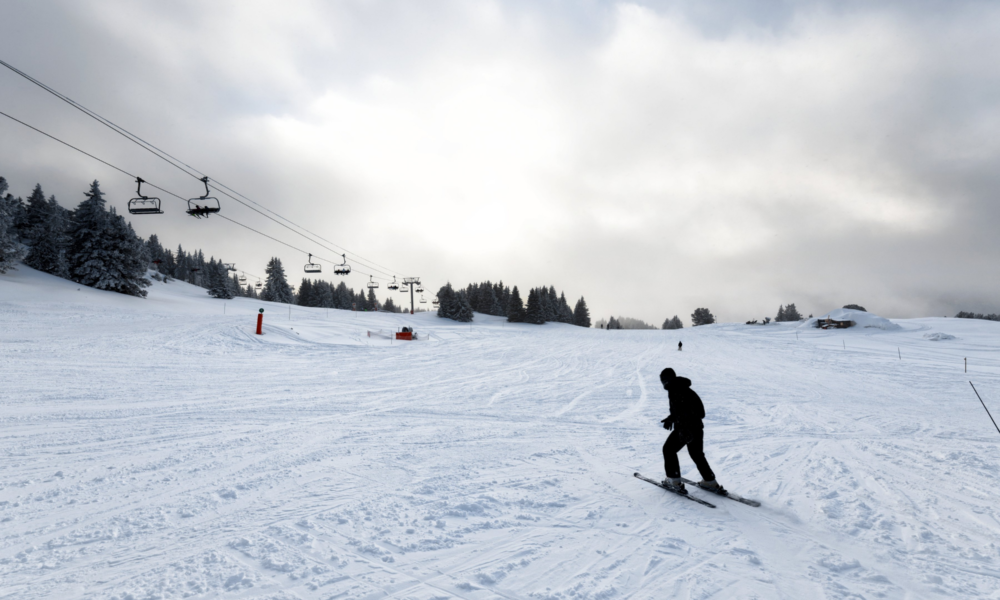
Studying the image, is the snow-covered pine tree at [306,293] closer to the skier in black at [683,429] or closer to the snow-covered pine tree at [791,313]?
the skier in black at [683,429]

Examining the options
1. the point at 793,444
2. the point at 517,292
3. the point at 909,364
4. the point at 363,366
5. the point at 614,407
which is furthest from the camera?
the point at 517,292

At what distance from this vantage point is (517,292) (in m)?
76.2

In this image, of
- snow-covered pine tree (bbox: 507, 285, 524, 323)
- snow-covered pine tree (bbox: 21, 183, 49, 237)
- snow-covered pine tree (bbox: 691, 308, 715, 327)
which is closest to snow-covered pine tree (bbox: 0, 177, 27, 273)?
snow-covered pine tree (bbox: 21, 183, 49, 237)

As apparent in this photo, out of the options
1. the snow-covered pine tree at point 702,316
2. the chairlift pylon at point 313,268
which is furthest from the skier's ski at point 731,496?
the snow-covered pine tree at point 702,316

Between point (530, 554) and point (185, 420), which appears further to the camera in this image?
point (185, 420)

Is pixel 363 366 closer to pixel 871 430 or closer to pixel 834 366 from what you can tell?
pixel 871 430

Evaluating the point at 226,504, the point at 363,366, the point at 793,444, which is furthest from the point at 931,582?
the point at 363,366

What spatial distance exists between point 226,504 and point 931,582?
7.28 m

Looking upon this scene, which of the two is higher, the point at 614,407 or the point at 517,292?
the point at 517,292

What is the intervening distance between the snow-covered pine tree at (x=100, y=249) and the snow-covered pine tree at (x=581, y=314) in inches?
3045

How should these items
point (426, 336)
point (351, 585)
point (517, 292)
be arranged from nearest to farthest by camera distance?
1. point (351, 585)
2. point (426, 336)
3. point (517, 292)

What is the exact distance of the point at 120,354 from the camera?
15.7 metres

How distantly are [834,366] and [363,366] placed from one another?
2473 cm

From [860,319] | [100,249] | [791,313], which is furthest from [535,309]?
[791,313]
